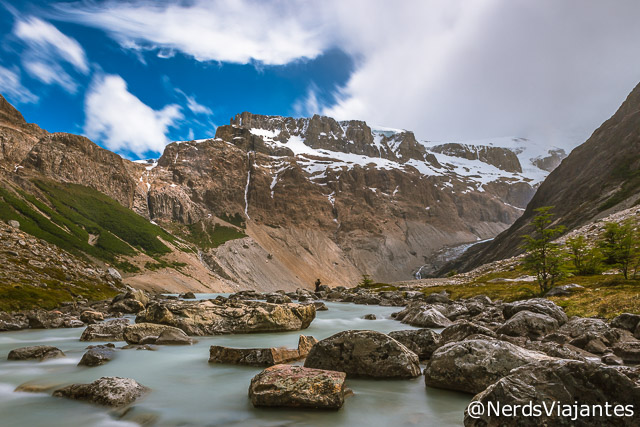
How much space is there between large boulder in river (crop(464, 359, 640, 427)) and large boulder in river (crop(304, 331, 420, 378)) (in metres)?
4.93

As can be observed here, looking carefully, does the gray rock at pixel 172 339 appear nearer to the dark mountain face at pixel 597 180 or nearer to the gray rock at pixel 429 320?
the gray rock at pixel 429 320

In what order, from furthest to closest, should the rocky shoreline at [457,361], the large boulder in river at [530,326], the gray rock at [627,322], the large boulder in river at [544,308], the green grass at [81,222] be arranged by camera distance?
1. the green grass at [81,222]
2. the large boulder in river at [544,308]
3. the large boulder in river at [530,326]
4. the gray rock at [627,322]
5. the rocky shoreline at [457,361]

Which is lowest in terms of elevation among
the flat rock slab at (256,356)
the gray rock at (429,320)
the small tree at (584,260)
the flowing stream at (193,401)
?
the flowing stream at (193,401)

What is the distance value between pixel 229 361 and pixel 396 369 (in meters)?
6.21

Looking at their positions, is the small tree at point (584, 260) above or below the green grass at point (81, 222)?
below

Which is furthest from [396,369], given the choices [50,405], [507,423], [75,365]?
[75,365]

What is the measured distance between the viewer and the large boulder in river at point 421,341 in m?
13.0

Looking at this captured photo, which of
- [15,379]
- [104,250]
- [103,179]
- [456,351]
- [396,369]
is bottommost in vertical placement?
[15,379]

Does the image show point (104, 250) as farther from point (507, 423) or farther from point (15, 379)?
point (507, 423)

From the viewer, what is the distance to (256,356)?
496 inches

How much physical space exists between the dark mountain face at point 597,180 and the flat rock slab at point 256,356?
86.0 meters

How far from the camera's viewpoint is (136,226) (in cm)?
13688

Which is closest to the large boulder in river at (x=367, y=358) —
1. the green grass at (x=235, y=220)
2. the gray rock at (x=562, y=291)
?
the gray rock at (x=562, y=291)

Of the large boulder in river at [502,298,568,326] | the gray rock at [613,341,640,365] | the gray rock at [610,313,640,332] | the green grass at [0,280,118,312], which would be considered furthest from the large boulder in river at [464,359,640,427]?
the green grass at [0,280,118,312]
